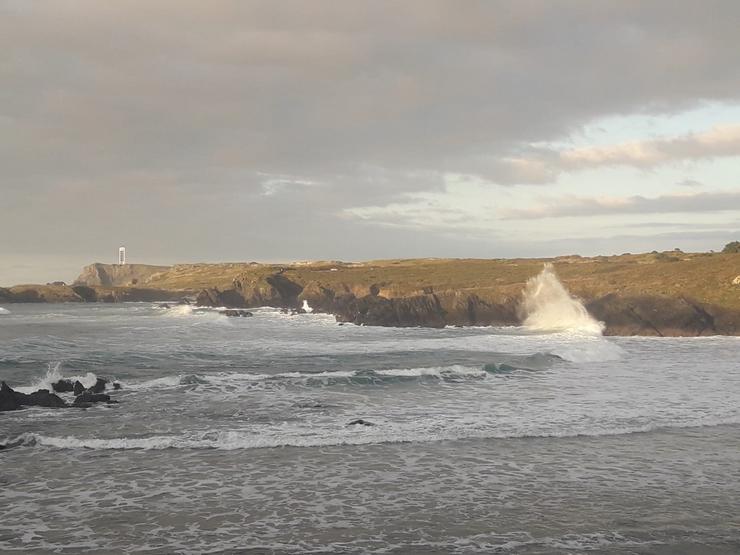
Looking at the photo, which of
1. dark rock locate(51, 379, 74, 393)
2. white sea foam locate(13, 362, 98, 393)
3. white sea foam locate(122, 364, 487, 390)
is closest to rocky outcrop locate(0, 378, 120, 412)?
dark rock locate(51, 379, 74, 393)

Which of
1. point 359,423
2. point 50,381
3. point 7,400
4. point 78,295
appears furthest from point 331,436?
point 78,295

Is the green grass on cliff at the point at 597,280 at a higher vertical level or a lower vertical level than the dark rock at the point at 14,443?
higher

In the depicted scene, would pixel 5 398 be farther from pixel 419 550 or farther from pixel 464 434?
pixel 419 550

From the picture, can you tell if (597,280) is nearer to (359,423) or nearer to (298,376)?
(298,376)

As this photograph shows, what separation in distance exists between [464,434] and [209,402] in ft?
31.7

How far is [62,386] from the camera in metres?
26.1

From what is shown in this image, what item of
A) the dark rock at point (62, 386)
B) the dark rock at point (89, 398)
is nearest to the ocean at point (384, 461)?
the dark rock at point (89, 398)

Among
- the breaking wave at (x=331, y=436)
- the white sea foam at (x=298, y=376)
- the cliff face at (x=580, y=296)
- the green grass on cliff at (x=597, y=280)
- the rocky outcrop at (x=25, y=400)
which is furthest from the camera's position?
the green grass on cliff at (x=597, y=280)

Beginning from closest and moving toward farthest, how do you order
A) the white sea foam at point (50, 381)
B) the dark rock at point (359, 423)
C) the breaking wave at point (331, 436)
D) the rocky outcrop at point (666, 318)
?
the breaking wave at point (331, 436), the dark rock at point (359, 423), the white sea foam at point (50, 381), the rocky outcrop at point (666, 318)

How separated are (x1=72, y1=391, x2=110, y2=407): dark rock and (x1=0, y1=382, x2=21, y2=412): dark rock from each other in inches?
69.3

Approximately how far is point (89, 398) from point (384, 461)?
41.8 feet

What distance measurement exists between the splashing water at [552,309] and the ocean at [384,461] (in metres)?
21.3

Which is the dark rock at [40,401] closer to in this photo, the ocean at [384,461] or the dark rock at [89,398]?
the dark rock at [89,398]

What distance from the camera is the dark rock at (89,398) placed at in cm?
2247
